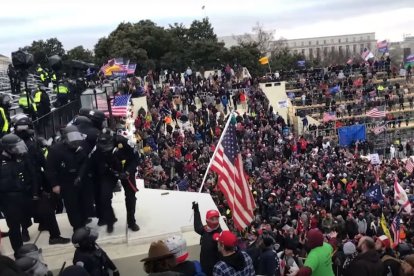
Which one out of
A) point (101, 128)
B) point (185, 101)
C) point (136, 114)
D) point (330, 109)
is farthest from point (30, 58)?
point (330, 109)

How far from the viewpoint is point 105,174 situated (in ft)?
24.8

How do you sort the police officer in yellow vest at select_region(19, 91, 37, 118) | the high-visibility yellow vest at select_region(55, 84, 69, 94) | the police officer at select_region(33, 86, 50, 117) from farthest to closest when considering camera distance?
the high-visibility yellow vest at select_region(55, 84, 69, 94) < the police officer at select_region(33, 86, 50, 117) < the police officer in yellow vest at select_region(19, 91, 37, 118)

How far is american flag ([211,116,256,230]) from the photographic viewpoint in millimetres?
8805

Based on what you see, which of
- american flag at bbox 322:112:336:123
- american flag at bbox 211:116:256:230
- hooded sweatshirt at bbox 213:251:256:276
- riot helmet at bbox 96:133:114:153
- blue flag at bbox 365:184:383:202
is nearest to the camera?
hooded sweatshirt at bbox 213:251:256:276

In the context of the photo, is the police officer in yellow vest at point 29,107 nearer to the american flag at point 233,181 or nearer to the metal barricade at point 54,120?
the metal barricade at point 54,120

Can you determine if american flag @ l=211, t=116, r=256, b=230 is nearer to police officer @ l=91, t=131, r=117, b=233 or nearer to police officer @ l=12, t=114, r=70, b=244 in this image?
police officer @ l=91, t=131, r=117, b=233

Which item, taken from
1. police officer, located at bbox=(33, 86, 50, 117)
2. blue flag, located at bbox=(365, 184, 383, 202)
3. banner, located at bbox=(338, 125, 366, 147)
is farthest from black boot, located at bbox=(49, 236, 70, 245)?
banner, located at bbox=(338, 125, 366, 147)

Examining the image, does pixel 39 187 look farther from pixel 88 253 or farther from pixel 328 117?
pixel 328 117

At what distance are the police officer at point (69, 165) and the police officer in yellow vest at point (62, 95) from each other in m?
7.54

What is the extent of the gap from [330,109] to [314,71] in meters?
5.84

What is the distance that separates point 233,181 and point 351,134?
22059 mm

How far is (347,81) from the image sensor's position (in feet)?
134

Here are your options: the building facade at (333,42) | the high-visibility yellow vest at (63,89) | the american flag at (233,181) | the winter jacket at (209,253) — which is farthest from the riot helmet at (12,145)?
the building facade at (333,42)

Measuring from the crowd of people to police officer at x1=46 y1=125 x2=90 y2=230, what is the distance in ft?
0.05
